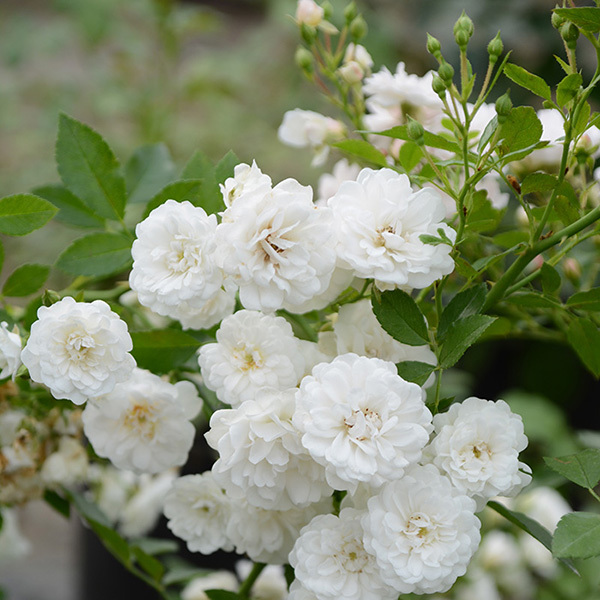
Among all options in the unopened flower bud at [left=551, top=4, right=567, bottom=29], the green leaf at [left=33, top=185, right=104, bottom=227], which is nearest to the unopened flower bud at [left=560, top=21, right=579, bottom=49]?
the unopened flower bud at [left=551, top=4, right=567, bottom=29]

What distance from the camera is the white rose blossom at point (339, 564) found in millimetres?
367

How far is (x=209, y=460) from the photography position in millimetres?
1014

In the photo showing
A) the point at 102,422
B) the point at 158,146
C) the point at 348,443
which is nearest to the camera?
the point at 348,443

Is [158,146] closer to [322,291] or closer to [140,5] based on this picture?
[322,291]

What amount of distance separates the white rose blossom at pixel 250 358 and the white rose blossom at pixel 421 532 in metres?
0.07

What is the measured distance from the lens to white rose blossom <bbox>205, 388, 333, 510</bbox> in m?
0.37

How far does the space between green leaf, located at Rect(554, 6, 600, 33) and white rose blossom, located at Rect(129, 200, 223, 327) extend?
0.19 meters

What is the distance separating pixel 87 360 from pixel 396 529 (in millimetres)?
159

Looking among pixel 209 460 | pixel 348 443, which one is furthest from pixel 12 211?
pixel 209 460

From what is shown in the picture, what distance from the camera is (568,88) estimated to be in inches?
14.8

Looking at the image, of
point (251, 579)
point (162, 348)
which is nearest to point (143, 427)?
point (162, 348)

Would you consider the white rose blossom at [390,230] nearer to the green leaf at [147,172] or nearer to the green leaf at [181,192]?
the green leaf at [181,192]

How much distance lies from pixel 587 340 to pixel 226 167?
221 mm

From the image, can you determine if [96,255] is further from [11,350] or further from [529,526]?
[529,526]
